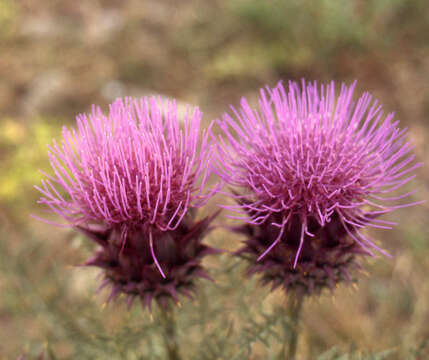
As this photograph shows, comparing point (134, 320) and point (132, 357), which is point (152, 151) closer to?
point (134, 320)

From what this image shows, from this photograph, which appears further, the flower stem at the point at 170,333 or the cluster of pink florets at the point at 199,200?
the flower stem at the point at 170,333

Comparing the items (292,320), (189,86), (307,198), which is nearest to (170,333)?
(292,320)

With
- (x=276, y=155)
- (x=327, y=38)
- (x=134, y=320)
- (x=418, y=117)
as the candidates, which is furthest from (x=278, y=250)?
(x=327, y=38)

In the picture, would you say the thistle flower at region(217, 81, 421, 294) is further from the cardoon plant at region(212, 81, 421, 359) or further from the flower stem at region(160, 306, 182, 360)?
the flower stem at region(160, 306, 182, 360)

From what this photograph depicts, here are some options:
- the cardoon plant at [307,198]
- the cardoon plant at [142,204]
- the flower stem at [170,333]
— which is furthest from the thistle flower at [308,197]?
the flower stem at [170,333]

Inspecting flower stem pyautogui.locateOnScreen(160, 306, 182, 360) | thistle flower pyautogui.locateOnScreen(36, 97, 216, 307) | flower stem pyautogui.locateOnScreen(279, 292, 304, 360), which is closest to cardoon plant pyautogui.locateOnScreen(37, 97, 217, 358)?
thistle flower pyautogui.locateOnScreen(36, 97, 216, 307)

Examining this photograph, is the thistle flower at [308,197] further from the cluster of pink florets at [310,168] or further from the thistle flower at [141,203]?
the thistle flower at [141,203]

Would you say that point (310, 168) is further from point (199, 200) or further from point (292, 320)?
point (292, 320)
